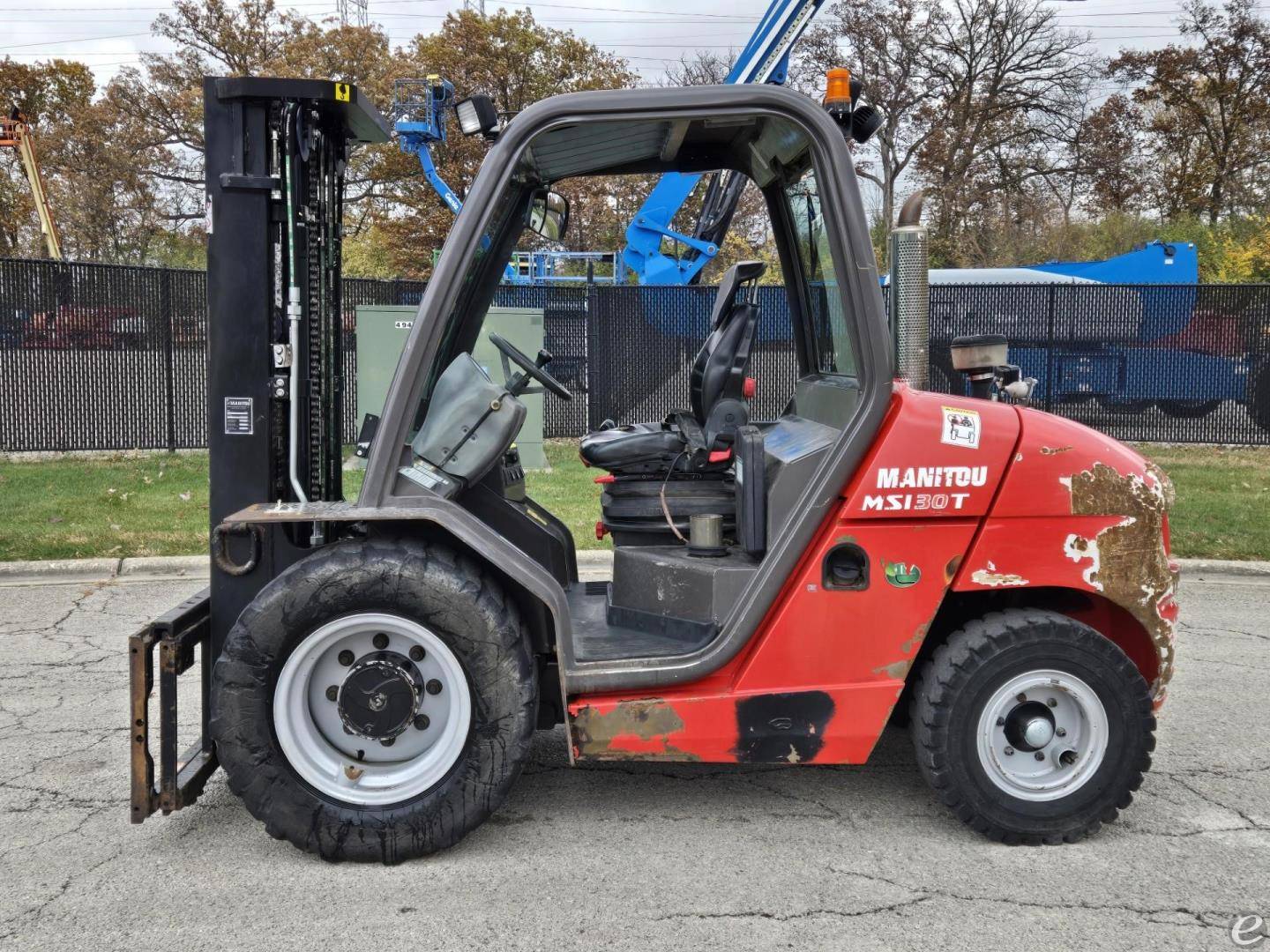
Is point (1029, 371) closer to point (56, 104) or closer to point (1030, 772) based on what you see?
point (1030, 772)

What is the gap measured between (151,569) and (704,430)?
18.1 feet

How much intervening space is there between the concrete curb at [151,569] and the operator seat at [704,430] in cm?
369

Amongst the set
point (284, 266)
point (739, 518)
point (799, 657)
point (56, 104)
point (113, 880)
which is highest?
point (56, 104)

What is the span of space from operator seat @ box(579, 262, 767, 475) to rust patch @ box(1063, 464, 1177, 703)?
4.00 ft

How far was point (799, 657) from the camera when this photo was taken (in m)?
3.54

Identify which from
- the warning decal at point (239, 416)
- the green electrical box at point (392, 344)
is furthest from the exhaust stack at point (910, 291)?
the green electrical box at point (392, 344)

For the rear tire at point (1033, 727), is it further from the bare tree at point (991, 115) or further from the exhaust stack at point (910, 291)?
the bare tree at point (991, 115)

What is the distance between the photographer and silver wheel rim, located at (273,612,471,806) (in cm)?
349

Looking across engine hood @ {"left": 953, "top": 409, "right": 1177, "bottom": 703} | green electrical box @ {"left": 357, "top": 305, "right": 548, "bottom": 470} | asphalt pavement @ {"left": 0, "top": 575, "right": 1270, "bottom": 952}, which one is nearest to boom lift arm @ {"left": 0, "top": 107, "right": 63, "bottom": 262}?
green electrical box @ {"left": 357, "top": 305, "right": 548, "bottom": 470}

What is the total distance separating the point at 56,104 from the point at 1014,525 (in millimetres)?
46964

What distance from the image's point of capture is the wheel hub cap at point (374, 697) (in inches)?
138

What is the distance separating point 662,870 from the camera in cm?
350

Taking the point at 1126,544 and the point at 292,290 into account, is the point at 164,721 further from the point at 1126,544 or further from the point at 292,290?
the point at 1126,544

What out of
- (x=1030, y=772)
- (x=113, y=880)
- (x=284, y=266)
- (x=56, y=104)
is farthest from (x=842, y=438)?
(x=56, y=104)
